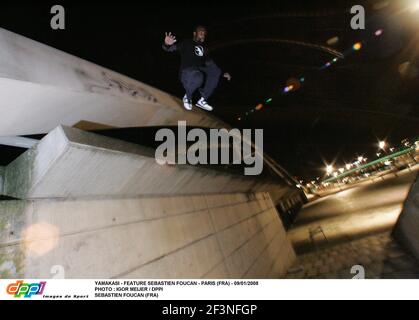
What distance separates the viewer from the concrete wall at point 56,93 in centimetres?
233

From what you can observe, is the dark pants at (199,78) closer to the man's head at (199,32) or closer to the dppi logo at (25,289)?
the man's head at (199,32)

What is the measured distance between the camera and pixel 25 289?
229cm

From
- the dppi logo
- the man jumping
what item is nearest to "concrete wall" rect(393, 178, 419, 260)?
the man jumping

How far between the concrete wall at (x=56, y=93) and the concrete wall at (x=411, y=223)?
6.45 m

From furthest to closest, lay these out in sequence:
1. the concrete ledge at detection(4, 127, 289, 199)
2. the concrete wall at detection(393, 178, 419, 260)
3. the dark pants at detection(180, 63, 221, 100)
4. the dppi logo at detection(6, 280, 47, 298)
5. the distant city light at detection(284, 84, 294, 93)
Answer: the distant city light at detection(284, 84, 294, 93)
the concrete wall at detection(393, 178, 419, 260)
the dark pants at detection(180, 63, 221, 100)
the concrete ledge at detection(4, 127, 289, 199)
the dppi logo at detection(6, 280, 47, 298)

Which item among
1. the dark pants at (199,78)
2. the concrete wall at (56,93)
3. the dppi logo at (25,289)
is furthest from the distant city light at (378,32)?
the dppi logo at (25,289)

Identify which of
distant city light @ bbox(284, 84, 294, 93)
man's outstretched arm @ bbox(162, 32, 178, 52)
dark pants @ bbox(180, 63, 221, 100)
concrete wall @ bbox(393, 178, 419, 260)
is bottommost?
concrete wall @ bbox(393, 178, 419, 260)

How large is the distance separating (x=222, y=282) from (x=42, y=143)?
3.74 m

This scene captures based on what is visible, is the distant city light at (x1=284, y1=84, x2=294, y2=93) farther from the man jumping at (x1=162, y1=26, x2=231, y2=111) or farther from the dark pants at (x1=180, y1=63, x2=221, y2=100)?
the man jumping at (x1=162, y1=26, x2=231, y2=111)

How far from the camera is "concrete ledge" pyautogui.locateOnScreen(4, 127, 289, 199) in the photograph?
97.0 inches

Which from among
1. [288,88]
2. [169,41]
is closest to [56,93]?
[169,41]

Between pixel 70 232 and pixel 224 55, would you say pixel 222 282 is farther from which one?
pixel 224 55

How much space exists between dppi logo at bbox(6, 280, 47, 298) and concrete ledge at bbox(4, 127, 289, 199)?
0.78 m

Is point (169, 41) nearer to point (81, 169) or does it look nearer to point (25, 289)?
point (81, 169)
